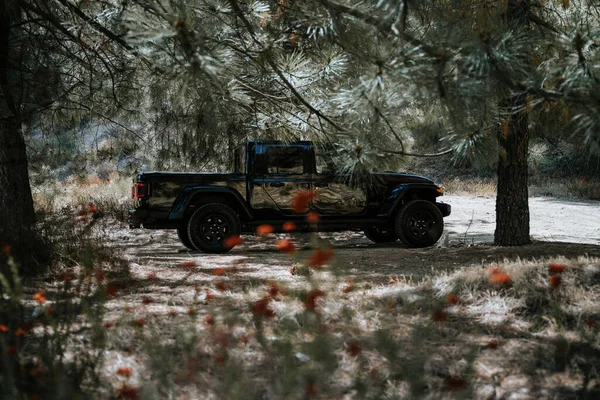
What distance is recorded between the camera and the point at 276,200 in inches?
374

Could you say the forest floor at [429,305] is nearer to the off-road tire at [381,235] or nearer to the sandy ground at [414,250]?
the sandy ground at [414,250]

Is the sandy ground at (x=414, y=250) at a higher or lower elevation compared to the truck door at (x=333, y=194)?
lower

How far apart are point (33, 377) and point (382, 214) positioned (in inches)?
296

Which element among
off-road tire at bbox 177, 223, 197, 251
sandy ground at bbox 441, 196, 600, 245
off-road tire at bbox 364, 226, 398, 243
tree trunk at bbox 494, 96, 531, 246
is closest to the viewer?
tree trunk at bbox 494, 96, 531, 246

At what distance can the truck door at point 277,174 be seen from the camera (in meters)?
9.39

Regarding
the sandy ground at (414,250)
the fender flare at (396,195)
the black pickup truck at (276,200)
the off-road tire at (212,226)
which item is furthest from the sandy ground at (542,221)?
the off-road tire at (212,226)

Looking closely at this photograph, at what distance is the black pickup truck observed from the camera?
29.5 ft

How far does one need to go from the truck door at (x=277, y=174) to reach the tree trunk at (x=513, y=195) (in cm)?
267

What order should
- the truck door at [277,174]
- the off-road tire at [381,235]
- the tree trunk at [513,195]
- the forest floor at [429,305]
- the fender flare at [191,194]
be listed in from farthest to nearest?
the off-road tire at [381,235] < the truck door at [277,174] < the fender flare at [191,194] < the tree trunk at [513,195] < the forest floor at [429,305]

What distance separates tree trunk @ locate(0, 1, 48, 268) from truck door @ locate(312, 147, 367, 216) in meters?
3.86

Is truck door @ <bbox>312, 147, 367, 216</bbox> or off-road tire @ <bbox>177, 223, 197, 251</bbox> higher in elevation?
truck door @ <bbox>312, 147, 367, 216</bbox>

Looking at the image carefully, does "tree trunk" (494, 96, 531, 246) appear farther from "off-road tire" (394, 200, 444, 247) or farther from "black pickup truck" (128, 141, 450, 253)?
"black pickup truck" (128, 141, 450, 253)

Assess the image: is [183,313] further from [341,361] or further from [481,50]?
[481,50]

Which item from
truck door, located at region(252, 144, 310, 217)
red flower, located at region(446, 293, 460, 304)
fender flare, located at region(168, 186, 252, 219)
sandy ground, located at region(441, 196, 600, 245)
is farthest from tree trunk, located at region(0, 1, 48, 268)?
sandy ground, located at region(441, 196, 600, 245)
